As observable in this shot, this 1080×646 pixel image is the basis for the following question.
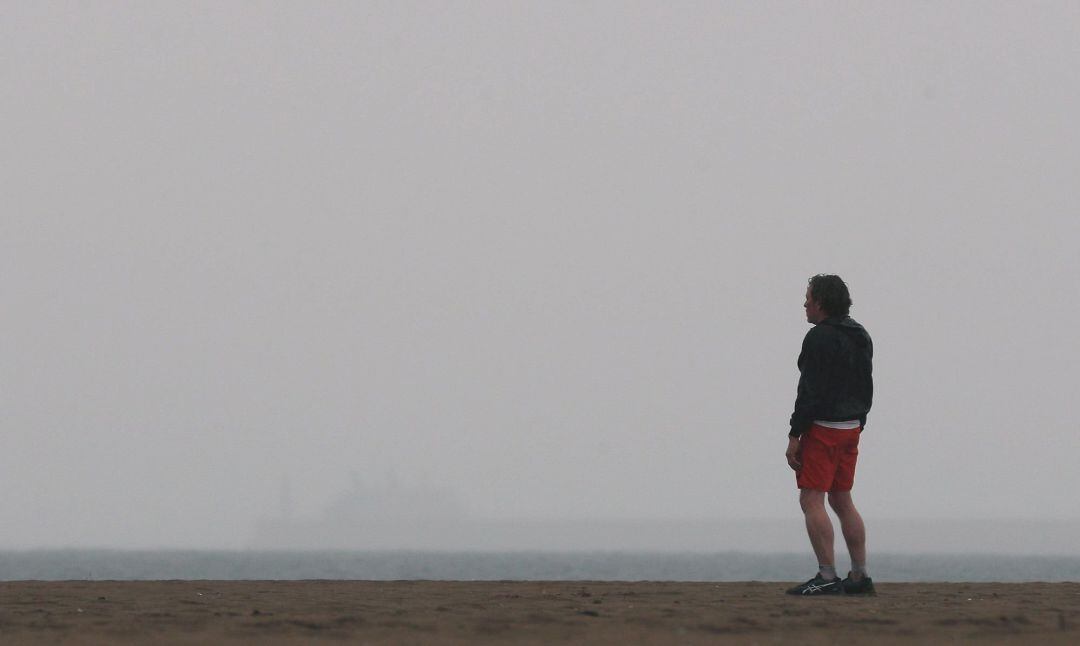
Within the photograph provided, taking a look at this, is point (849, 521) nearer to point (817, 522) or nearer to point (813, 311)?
point (817, 522)

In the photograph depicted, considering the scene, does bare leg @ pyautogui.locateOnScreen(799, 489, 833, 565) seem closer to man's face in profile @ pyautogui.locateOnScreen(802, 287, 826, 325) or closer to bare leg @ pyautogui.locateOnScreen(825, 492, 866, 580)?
bare leg @ pyautogui.locateOnScreen(825, 492, 866, 580)

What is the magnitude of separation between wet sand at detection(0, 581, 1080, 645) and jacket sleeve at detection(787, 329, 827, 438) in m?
1.03

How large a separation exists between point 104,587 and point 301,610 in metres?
2.74

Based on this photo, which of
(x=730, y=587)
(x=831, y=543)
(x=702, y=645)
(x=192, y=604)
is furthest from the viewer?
(x=730, y=587)

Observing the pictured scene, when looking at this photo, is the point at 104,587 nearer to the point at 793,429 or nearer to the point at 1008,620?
the point at 793,429

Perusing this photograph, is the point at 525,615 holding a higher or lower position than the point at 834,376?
lower

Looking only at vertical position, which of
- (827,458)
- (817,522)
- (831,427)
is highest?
(831,427)

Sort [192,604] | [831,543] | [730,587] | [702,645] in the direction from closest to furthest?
[702,645], [192,604], [831,543], [730,587]

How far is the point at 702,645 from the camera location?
459 cm

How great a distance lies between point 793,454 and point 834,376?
54cm

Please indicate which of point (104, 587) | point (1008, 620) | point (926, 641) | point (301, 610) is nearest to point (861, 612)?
point (1008, 620)

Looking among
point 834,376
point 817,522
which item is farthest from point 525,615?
point 834,376

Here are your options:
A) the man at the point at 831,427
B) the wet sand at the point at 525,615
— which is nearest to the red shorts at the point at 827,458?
the man at the point at 831,427

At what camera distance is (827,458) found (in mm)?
7957
